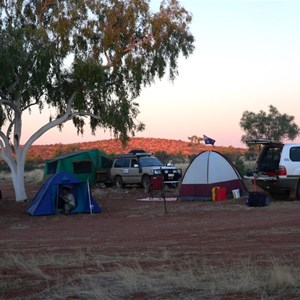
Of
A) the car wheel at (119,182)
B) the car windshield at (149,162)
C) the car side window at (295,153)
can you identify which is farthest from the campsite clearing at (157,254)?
the car wheel at (119,182)

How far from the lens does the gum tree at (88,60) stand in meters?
24.3

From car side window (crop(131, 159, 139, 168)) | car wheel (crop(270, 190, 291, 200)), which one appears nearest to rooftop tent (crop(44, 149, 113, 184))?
car side window (crop(131, 159, 139, 168))

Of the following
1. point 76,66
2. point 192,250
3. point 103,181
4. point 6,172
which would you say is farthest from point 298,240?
point 6,172

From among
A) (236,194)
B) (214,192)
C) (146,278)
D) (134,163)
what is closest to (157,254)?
(146,278)

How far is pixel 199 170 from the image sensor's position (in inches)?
974

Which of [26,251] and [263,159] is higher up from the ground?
[263,159]

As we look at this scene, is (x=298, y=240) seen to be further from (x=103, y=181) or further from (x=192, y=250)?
(x=103, y=181)

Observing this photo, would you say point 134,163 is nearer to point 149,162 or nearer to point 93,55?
point 149,162

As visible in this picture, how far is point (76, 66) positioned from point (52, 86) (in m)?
1.58

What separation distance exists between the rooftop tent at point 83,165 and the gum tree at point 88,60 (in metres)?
6.79

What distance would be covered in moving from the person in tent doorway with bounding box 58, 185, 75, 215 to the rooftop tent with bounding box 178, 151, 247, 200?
15.9 feet

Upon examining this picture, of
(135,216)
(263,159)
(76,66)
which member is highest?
(76,66)

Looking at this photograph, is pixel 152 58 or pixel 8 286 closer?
pixel 8 286

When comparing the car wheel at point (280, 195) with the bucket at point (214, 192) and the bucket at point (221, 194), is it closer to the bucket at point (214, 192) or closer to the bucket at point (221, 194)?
the bucket at point (221, 194)
